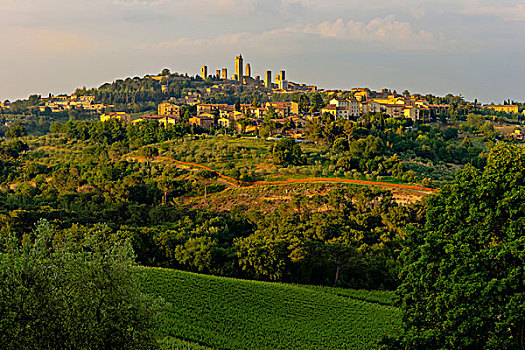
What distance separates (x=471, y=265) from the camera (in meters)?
10.9

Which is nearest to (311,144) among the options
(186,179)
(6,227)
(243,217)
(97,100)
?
(186,179)

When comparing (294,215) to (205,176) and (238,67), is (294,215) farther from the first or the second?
(238,67)

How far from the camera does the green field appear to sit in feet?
63.0

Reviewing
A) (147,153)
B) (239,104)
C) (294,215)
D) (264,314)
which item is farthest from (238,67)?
(264,314)

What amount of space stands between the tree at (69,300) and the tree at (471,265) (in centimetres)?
624

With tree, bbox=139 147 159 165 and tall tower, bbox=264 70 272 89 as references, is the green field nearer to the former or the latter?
tree, bbox=139 147 159 165

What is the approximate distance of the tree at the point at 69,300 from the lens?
33.0 feet

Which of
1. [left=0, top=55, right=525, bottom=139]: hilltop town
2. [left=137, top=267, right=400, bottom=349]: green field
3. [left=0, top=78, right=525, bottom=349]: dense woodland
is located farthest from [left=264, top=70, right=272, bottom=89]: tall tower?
[left=137, top=267, right=400, bottom=349]: green field

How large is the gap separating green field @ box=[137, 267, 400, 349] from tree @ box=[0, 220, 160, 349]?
22.3ft

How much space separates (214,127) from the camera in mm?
81688

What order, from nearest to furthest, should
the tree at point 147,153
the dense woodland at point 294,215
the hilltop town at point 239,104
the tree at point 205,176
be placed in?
1. the dense woodland at point 294,215
2. the tree at point 205,176
3. the tree at point 147,153
4. the hilltop town at point 239,104

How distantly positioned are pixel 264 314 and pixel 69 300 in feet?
41.1

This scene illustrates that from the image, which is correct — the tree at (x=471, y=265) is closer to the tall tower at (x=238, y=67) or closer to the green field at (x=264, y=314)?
the green field at (x=264, y=314)

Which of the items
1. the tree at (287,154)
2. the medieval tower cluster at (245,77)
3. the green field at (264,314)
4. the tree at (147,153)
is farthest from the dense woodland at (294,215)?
the medieval tower cluster at (245,77)
